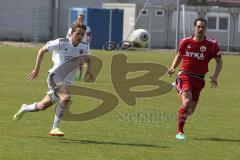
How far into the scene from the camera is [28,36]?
66500 mm

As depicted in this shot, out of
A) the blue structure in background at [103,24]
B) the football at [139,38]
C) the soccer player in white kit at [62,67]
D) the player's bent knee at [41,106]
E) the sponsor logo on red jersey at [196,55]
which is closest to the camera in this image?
the soccer player in white kit at [62,67]

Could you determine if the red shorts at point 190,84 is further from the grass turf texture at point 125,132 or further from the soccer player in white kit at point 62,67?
the soccer player in white kit at point 62,67

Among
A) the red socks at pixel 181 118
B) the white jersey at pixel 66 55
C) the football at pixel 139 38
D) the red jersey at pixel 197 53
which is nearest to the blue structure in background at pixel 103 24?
the football at pixel 139 38

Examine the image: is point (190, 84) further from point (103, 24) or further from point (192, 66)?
point (103, 24)

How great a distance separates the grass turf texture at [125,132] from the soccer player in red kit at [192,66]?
1.82 ft

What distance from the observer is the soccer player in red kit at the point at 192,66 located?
12.9m

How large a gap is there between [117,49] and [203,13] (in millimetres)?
11731

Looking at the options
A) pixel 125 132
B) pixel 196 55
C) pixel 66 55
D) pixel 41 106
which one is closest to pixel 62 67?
pixel 66 55

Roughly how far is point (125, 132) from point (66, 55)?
6.16ft

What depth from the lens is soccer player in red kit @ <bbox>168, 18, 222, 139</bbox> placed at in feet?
42.4

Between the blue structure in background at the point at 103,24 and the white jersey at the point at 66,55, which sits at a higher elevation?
the white jersey at the point at 66,55

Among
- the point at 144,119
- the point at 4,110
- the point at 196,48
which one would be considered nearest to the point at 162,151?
the point at 196,48

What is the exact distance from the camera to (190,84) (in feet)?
42.8

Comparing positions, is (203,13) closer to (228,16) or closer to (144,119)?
(228,16)
